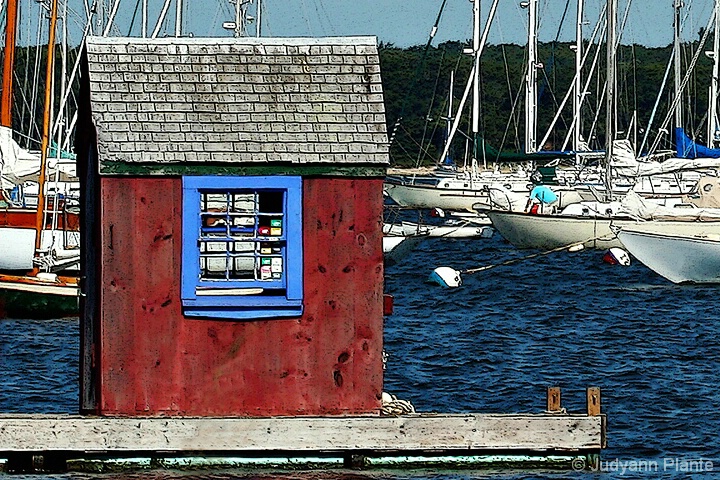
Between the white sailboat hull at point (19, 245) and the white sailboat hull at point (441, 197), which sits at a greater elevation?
the white sailboat hull at point (441, 197)

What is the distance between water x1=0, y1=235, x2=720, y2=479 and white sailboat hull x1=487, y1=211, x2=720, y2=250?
1.48 m

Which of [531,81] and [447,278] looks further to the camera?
[531,81]

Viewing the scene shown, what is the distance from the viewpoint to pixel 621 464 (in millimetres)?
15922

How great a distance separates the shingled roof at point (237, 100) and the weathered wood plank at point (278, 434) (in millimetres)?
2208

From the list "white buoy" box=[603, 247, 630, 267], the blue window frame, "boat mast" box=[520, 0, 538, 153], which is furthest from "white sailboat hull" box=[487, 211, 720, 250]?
the blue window frame

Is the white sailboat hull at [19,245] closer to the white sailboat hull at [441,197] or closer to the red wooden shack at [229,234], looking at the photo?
the red wooden shack at [229,234]

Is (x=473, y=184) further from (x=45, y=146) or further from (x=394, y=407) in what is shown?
(x=394, y=407)

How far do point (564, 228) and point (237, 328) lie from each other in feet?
102

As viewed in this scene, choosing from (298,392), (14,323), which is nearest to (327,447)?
(298,392)

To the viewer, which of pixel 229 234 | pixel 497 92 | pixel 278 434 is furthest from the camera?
pixel 497 92

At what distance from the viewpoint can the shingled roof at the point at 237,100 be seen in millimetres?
13648

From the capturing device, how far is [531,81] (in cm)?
6444

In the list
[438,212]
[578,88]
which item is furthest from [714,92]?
[438,212]

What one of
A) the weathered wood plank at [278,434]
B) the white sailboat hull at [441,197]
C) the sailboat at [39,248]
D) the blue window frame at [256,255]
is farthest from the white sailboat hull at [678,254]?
the blue window frame at [256,255]
